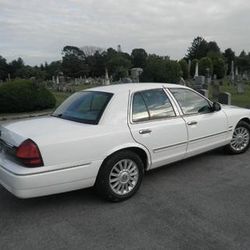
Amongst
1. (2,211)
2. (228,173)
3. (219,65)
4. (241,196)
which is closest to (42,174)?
(2,211)

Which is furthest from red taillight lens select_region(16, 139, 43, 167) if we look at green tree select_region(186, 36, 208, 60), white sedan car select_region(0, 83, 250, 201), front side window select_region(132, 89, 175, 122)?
green tree select_region(186, 36, 208, 60)

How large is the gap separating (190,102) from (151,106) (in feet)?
2.98

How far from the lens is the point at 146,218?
3.87 m

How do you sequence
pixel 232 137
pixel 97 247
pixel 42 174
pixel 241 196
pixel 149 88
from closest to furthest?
1. pixel 97 247
2. pixel 42 174
3. pixel 241 196
4. pixel 149 88
5. pixel 232 137

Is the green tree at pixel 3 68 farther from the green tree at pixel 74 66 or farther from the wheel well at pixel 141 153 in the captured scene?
the wheel well at pixel 141 153

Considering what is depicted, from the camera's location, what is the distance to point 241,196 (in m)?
4.41

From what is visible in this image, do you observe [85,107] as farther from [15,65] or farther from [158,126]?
[15,65]

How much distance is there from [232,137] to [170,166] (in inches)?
51.1

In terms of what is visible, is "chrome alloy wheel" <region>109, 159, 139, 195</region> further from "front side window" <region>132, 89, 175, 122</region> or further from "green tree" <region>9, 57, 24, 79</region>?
"green tree" <region>9, 57, 24, 79</region>

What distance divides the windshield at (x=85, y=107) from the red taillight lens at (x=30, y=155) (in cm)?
86

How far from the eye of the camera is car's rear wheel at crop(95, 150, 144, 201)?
420 centimetres

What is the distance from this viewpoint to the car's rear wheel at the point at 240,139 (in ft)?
20.4

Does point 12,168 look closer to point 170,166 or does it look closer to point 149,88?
point 149,88

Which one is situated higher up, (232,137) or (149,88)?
(149,88)
